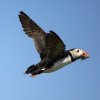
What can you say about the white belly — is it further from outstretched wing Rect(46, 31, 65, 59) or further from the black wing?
the black wing

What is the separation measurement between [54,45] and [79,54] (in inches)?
83.9

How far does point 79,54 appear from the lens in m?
19.4

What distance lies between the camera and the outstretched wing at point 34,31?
71.8 ft

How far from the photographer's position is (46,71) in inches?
741

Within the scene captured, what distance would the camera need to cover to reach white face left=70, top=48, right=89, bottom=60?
19.2 m

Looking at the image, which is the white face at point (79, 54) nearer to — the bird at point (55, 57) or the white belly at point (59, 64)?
the bird at point (55, 57)

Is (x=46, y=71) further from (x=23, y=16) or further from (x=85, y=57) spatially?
(x=23, y=16)

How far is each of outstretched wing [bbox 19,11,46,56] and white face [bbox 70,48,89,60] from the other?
2.73 m

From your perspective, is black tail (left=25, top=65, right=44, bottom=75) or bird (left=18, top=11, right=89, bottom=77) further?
black tail (left=25, top=65, right=44, bottom=75)

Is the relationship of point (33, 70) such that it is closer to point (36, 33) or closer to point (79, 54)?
point (79, 54)

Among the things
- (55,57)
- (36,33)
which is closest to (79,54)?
(55,57)

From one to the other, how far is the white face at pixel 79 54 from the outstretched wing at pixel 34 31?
2727mm

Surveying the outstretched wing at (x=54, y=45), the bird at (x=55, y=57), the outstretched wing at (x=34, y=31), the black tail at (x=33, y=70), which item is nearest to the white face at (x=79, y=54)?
the bird at (x=55, y=57)

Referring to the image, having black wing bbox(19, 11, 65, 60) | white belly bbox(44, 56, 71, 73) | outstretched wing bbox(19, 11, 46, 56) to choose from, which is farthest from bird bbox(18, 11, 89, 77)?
outstretched wing bbox(19, 11, 46, 56)
